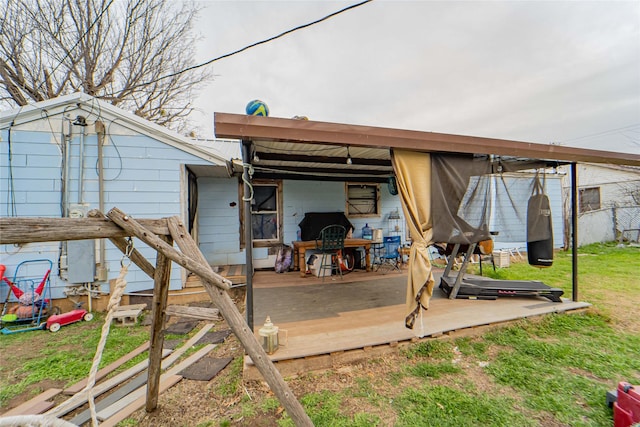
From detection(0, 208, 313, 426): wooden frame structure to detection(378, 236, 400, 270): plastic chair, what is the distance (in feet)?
15.6

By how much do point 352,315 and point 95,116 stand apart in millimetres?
5217

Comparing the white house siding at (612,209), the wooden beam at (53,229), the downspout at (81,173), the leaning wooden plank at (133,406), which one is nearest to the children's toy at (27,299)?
the downspout at (81,173)

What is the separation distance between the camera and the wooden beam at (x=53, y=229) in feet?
3.05

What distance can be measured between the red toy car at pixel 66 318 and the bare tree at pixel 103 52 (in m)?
5.09

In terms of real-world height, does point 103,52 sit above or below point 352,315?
above

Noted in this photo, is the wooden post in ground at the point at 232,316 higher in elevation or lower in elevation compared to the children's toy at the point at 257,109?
lower

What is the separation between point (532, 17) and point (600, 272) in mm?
5918

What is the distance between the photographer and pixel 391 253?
19.7ft

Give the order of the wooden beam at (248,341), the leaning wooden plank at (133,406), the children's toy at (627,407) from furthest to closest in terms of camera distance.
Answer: the leaning wooden plank at (133,406)
the children's toy at (627,407)
the wooden beam at (248,341)

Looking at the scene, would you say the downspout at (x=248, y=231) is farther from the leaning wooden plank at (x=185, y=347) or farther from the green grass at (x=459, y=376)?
the leaning wooden plank at (x=185, y=347)

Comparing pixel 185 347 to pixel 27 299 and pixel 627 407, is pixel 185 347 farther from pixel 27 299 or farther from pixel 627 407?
pixel 627 407

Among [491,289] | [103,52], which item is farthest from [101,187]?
[103,52]

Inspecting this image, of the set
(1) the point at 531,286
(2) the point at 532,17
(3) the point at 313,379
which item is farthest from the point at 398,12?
(3) the point at 313,379

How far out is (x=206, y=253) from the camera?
5652mm
